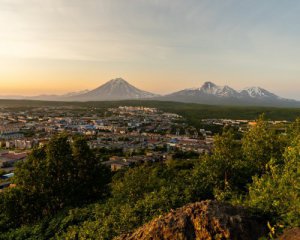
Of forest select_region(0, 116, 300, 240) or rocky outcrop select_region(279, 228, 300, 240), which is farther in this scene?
forest select_region(0, 116, 300, 240)

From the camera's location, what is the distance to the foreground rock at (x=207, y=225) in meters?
6.93

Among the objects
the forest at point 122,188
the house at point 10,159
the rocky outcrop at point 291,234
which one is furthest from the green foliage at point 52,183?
the house at point 10,159

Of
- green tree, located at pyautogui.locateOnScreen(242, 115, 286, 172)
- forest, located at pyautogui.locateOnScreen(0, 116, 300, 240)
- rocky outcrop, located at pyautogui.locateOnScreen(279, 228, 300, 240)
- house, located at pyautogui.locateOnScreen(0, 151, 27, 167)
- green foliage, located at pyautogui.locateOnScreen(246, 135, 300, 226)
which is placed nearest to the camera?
rocky outcrop, located at pyautogui.locateOnScreen(279, 228, 300, 240)

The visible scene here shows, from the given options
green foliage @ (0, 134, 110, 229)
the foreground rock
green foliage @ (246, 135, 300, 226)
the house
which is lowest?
the house

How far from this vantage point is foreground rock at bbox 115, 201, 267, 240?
6.93 m

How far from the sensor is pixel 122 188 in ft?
53.1

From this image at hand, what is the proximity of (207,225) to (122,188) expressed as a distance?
9.71 meters

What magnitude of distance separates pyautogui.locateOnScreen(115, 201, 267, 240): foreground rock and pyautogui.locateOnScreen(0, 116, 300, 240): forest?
24.8 inches

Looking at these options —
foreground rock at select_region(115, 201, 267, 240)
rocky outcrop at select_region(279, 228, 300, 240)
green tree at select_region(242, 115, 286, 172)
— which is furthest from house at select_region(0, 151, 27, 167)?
rocky outcrop at select_region(279, 228, 300, 240)

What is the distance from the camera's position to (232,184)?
49.9ft

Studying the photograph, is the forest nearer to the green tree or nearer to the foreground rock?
the green tree

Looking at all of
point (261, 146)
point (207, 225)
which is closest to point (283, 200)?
point (207, 225)

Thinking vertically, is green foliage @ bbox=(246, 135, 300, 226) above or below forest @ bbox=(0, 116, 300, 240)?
above

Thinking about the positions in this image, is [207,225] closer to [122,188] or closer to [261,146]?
[122,188]
